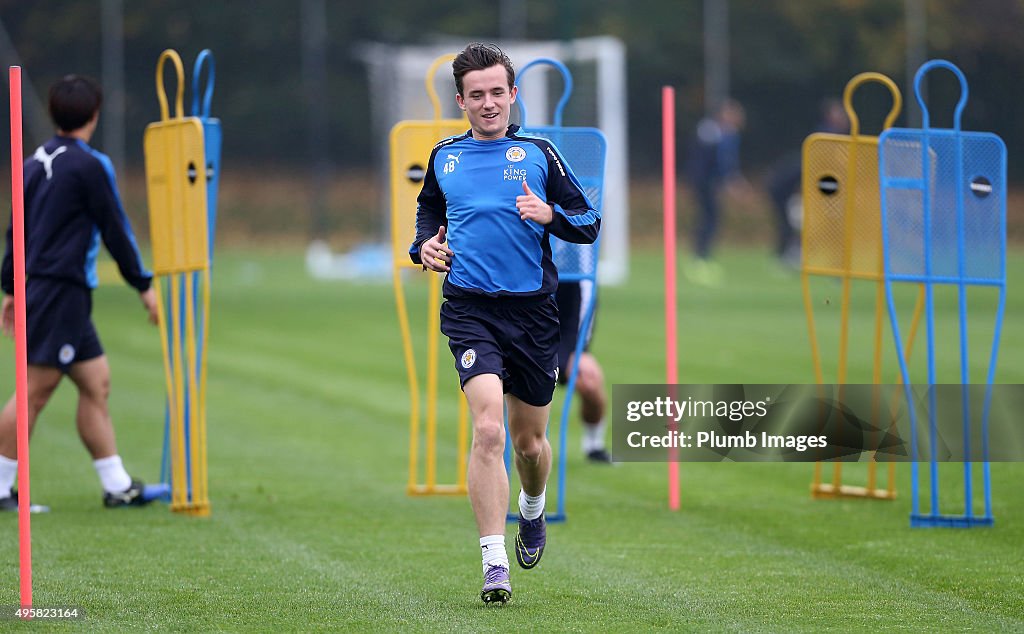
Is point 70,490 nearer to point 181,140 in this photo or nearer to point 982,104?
point 181,140

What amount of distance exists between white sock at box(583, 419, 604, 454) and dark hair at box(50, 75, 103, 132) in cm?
364

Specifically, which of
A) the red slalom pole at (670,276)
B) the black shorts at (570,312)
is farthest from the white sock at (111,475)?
the red slalom pole at (670,276)

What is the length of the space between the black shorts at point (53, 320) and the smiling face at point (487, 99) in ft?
8.84

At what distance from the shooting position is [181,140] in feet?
24.1

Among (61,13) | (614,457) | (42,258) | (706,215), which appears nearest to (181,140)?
(42,258)

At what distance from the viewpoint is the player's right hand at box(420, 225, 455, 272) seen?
5551mm

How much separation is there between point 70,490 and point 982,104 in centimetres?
2341

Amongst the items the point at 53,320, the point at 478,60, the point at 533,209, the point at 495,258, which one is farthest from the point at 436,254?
the point at 53,320

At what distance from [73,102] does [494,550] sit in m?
3.36

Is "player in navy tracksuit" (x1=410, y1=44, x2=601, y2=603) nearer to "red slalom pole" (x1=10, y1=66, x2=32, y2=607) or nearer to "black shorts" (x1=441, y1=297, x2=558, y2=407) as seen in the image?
"black shorts" (x1=441, y1=297, x2=558, y2=407)

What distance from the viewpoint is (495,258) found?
5.58 m

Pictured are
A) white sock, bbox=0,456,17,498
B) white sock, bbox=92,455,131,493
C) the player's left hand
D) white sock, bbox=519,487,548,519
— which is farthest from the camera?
white sock, bbox=92,455,131,493

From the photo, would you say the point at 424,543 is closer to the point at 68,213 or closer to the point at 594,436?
the point at 68,213
